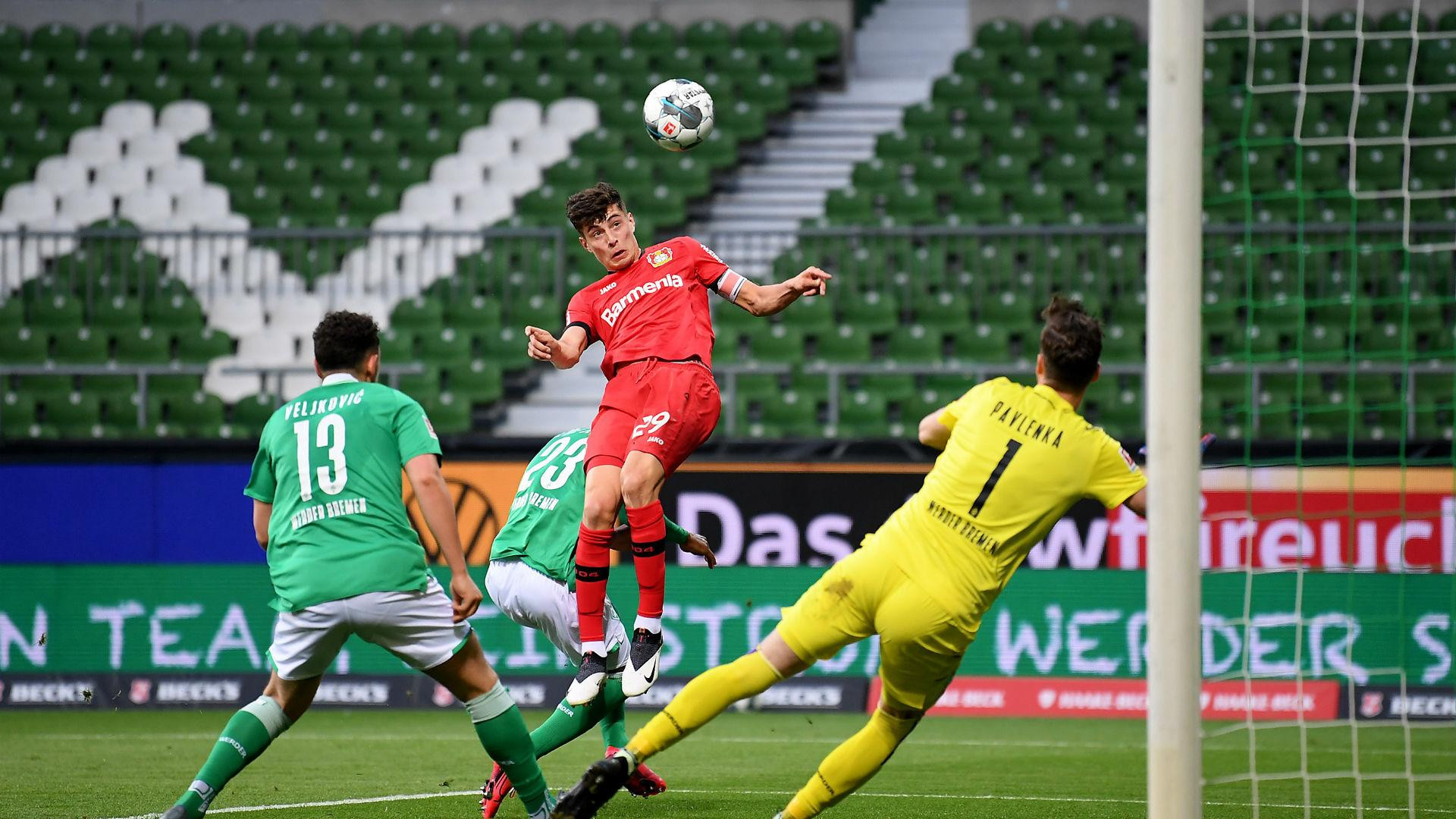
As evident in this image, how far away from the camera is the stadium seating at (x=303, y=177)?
16.1 metres

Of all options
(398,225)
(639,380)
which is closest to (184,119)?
(398,225)

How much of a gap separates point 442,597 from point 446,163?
571 inches

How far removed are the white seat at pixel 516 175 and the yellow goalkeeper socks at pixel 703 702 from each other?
572 inches

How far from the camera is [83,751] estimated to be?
9.60 meters

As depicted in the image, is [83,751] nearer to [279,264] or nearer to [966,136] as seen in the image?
[279,264]

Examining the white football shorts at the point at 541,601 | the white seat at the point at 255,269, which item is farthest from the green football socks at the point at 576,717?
the white seat at the point at 255,269

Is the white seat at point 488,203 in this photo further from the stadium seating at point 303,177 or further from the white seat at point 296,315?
the white seat at point 296,315

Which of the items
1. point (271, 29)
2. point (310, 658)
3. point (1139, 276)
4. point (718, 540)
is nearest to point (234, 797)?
point (310, 658)

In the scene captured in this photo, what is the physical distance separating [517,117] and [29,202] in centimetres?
621

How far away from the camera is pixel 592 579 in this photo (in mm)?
6984

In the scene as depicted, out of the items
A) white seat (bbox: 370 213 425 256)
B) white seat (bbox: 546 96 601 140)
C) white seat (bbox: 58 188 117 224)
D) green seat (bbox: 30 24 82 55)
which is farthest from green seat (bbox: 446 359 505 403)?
green seat (bbox: 30 24 82 55)

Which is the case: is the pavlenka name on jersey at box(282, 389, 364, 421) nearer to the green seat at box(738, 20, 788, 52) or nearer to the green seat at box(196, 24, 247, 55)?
the green seat at box(738, 20, 788, 52)

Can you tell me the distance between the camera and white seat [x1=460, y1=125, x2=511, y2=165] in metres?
19.8

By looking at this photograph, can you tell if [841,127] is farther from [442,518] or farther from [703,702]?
[703,702]
